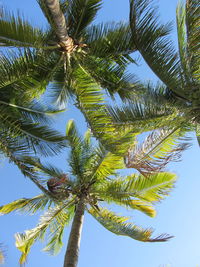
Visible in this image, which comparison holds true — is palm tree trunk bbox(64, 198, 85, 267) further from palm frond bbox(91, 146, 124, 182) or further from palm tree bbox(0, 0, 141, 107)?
palm tree bbox(0, 0, 141, 107)

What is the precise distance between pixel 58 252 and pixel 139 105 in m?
6.64

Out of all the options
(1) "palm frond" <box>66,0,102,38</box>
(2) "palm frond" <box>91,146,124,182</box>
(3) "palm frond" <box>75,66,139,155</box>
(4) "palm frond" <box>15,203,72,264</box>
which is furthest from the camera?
(2) "palm frond" <box>91,146,124,182</box>

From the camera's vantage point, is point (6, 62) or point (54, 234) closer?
point (6, 62)

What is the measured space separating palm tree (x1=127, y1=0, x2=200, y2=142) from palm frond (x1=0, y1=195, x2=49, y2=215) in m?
5.32

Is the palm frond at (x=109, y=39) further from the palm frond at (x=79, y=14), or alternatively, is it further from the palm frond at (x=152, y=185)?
the palm frond at (x=152, y=185)

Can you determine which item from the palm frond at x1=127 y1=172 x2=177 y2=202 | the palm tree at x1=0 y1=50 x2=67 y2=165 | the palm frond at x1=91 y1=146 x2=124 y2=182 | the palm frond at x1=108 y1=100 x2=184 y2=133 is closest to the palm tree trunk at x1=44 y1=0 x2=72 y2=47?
the palm tree at x1=0 y1=50 x2=67 y2=165

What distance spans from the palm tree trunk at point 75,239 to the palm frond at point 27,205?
1306 millimetres

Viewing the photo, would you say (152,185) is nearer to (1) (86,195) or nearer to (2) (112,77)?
(1) (86,195)

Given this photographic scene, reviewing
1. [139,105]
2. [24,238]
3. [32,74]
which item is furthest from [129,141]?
[24,238]

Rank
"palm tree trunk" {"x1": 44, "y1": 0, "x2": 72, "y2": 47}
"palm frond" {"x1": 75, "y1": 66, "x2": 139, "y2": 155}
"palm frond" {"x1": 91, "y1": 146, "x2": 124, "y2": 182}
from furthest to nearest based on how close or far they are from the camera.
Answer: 1. "palm frond" {"x1": 91, "y1": 146, "x2": 124, "y2": 182}
2. "palm frond" {"x1": 75, "y1": 66, "x2": 139, "y2": 155}
3. "palm tree trunk" {"x1": 44, "y1": 0, "x2": 72, "y2": 47}

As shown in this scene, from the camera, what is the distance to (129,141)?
24.6 ft

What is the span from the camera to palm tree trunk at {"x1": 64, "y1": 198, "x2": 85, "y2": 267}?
8.65 meters

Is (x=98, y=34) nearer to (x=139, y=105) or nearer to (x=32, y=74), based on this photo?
(x=32, y=74)

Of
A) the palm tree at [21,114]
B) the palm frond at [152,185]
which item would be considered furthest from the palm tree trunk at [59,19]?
the palm frond at [152,185]
